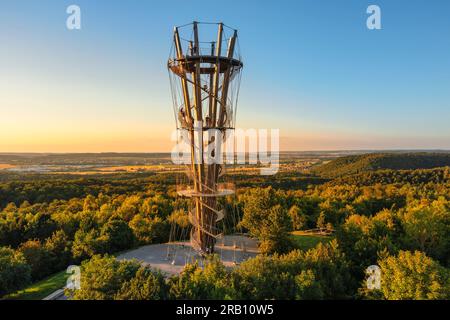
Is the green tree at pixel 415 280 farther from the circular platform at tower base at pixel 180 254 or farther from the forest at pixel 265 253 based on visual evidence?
the circular platform at tower base at pixel 180 254

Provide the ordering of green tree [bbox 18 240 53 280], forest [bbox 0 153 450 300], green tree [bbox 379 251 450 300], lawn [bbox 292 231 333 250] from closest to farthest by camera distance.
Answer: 1. forest [bbox 0 153 450 300]
2. green tree [bbox 379 251 450 300]
3. green tree [bbox 18 240 53 280]
4. lawn [bbox 292 231 333 250]

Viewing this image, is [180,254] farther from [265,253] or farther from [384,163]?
[384,163]

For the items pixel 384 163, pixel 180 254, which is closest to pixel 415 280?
pixel 180 254

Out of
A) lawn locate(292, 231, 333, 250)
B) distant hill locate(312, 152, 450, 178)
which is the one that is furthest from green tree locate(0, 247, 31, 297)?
distant hill locate(312, 152, 450, 178)

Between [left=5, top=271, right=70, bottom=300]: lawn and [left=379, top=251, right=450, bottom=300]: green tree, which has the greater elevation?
[left=379, top=251, right=450, bottom=300]: green tree

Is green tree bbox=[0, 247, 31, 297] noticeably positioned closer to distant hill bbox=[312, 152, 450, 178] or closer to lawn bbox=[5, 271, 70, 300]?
lawn bbox=[5, 271, 70, 300]
